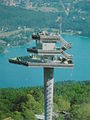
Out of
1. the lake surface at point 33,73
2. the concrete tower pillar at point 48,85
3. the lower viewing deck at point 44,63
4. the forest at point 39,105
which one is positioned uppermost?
the lower viewing deck at point 44,63

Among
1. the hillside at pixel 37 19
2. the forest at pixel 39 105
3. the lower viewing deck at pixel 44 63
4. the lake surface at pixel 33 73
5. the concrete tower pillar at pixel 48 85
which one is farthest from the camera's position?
the hillside at pixel 37 19

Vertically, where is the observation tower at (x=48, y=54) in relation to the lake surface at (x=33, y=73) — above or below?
above

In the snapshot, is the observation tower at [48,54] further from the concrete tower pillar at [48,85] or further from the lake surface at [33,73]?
the lake surface at [33,73]

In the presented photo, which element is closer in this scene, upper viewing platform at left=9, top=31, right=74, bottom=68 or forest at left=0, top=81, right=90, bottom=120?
upper viewing platform at left=9, top=31, right=74, bottom=68

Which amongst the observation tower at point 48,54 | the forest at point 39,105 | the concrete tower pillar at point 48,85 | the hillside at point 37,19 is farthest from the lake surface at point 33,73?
the observation tower at point 48,54

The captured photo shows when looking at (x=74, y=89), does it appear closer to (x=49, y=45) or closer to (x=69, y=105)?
(x=69, y=105)

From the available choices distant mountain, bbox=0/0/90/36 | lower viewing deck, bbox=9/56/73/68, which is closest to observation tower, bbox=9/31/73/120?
lower viewing deck, bbox=9/56/73/68

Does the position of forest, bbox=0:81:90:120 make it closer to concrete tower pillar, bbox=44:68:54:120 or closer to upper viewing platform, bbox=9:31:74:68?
concrete tower pillar, bbox=44:68:54:120

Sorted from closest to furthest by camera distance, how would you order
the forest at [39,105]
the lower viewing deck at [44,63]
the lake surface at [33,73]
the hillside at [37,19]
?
the lower viewing deck at [44,63], the forest at [39,105], the lake surface at [33,73], the hillside at [37,19]

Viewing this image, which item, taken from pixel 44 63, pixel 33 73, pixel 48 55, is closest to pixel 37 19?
pixel 33 73
